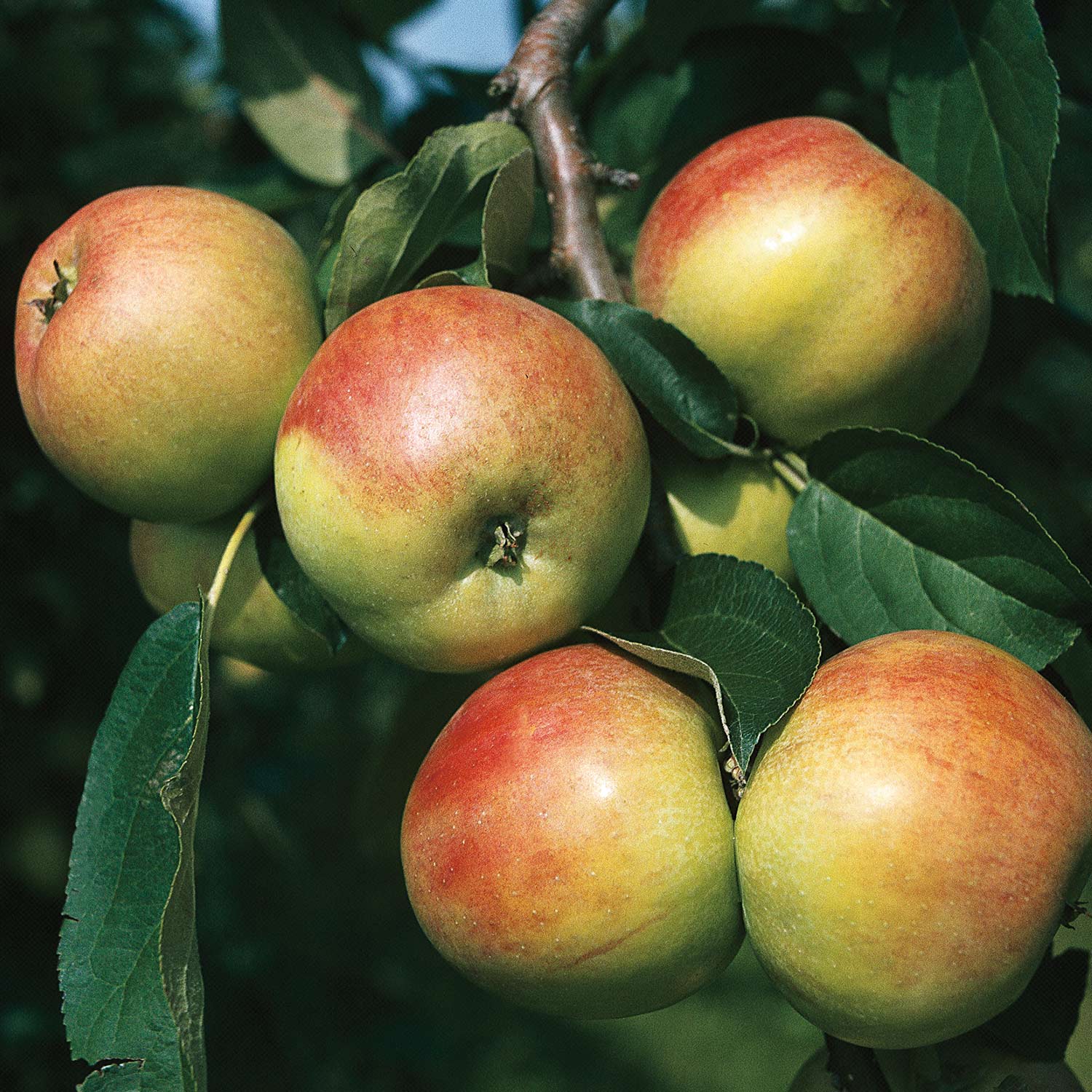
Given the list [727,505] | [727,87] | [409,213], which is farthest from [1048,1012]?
[727,87]

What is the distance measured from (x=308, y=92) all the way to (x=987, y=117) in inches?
30.7

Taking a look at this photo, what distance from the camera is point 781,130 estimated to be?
0.97 metres

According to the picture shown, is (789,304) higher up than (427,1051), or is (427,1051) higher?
(789,304)

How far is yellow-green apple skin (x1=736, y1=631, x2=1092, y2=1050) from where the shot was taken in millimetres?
693

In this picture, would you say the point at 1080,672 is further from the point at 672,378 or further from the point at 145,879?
the point at 145,879

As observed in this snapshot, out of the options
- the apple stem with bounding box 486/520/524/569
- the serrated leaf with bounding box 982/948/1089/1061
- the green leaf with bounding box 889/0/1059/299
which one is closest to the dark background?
the serrated leaf with bounding box 982/948/1089/1061

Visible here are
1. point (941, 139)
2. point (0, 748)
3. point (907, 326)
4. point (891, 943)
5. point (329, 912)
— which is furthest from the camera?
point (329, 912)

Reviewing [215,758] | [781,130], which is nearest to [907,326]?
[781,130]

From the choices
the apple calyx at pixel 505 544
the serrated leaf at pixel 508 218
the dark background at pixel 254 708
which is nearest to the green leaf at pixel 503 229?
the serrated leaf at pixel 508 218

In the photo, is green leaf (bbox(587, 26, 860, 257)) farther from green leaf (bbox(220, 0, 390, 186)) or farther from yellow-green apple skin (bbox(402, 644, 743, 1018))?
yellow-green apple skin (bbox(402, 644, 743, 1018))

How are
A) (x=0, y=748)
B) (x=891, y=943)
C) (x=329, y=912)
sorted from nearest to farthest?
(x=891, y=943) → (x=0, y=748) → (x=329, y=912)

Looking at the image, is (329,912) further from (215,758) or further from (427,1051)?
(215,758)

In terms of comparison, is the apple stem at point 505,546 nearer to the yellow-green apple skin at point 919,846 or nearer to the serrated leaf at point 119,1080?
the yellow-green apple skin at point 919,846

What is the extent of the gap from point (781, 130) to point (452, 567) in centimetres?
50
